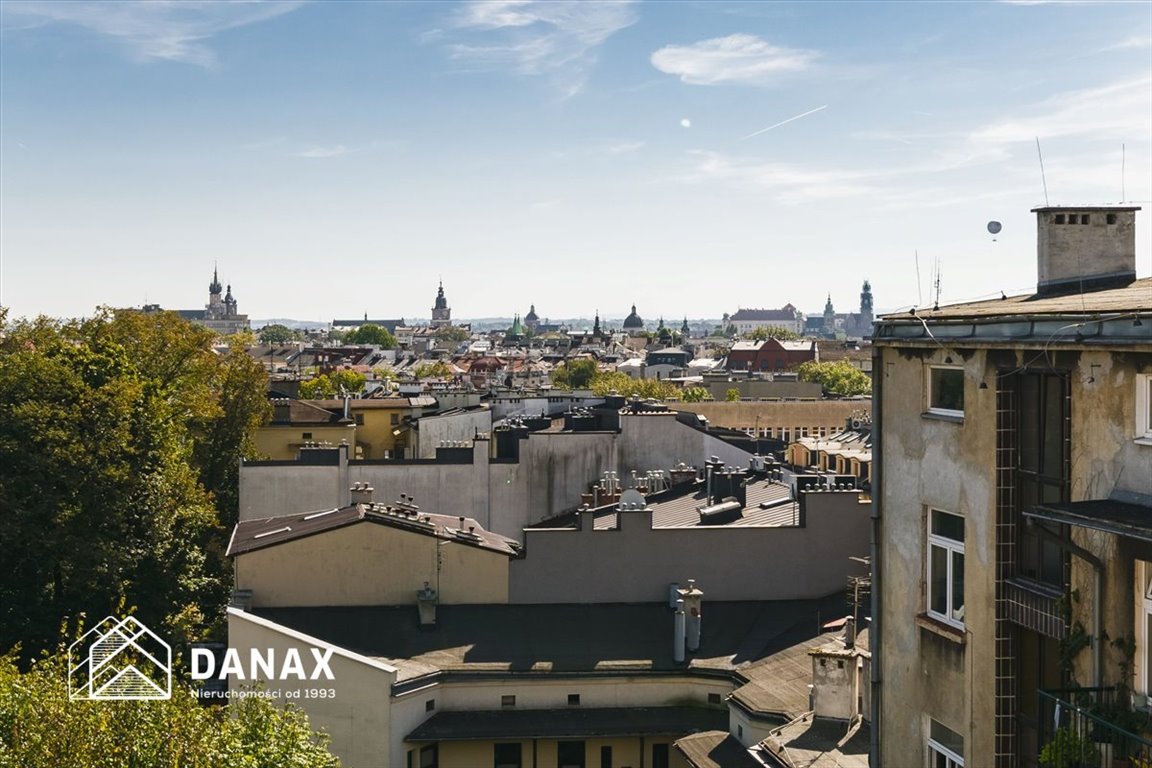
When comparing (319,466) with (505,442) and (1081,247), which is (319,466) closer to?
(505,442)

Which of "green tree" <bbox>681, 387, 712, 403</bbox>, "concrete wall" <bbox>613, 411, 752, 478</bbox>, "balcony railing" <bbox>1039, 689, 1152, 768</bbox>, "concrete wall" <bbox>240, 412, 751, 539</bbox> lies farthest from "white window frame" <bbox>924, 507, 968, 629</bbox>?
"green tree" <bbox>681, 387, 712, 403</bbox>

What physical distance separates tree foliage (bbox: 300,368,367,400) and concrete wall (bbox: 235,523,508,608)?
176ft

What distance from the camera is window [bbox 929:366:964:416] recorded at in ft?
38.4

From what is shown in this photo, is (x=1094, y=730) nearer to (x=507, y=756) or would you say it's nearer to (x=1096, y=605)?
(x=1096, y=605)

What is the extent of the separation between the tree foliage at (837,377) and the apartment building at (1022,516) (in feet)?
327

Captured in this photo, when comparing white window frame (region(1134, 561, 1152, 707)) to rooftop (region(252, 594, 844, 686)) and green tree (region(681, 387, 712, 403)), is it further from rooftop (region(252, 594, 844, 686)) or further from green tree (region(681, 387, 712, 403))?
green tree (region(681, 387, 712, 403))

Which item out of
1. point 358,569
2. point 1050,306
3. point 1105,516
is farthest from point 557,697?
point 1105,516

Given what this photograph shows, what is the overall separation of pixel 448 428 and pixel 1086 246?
136ft

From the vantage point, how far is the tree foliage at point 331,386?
83875mm

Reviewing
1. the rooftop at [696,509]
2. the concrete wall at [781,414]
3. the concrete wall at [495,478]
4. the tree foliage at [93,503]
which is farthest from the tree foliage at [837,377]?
the tree foliage at [93,503]

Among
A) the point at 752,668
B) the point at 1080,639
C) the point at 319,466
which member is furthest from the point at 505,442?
the point at 1080,639

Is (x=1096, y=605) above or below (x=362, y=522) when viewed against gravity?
above

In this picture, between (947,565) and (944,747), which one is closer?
(944,747)

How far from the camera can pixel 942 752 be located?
11953 mm
